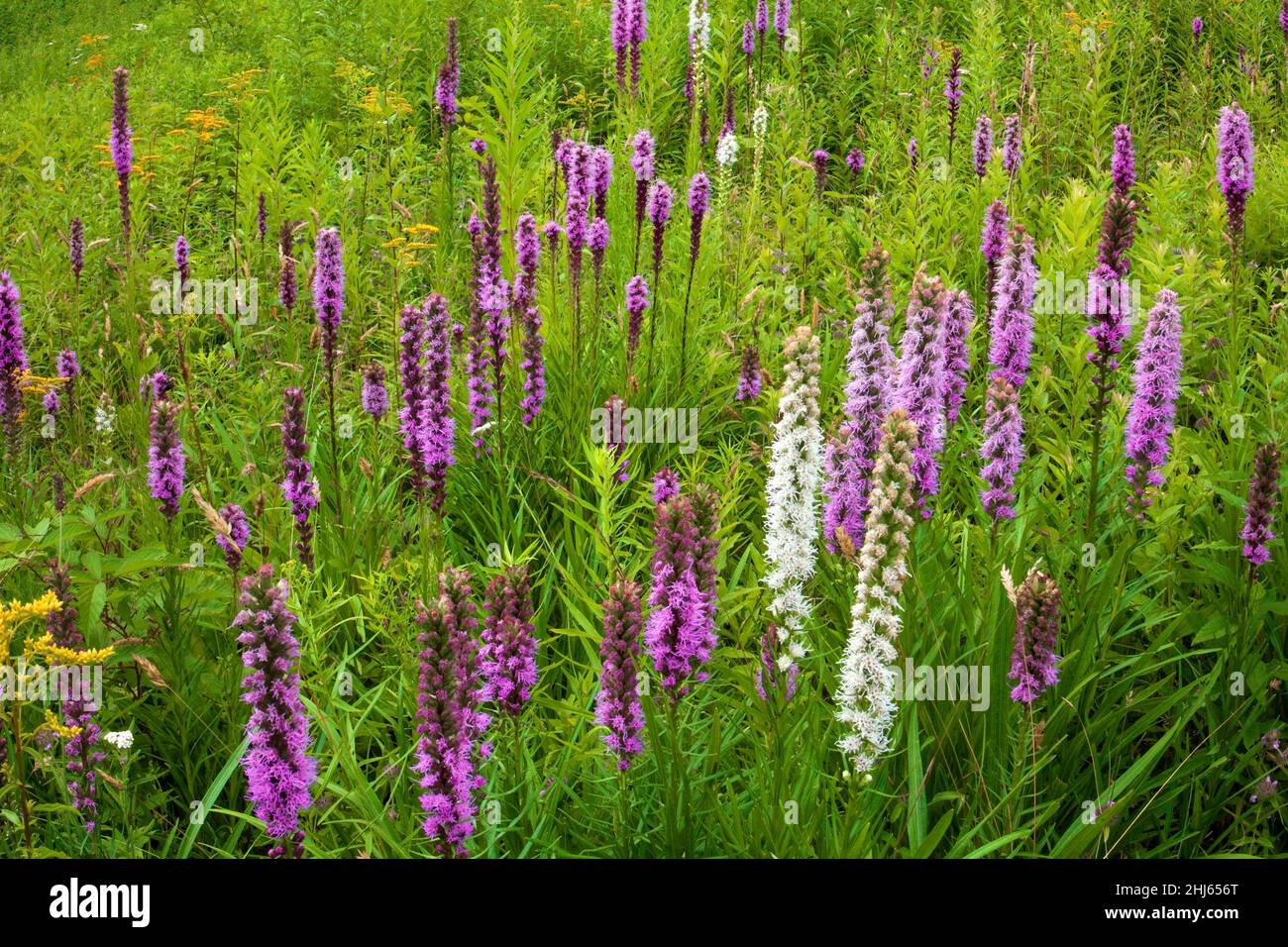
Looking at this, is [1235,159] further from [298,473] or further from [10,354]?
[10,354]

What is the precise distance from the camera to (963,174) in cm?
809

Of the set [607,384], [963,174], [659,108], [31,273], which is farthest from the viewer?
[659,108]

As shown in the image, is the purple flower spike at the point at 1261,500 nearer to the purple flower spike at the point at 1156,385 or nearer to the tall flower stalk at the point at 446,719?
the purple flower spike at the point at 1156,385

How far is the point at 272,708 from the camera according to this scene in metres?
2.37

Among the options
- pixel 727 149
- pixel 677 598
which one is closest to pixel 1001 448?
pixel 677 598

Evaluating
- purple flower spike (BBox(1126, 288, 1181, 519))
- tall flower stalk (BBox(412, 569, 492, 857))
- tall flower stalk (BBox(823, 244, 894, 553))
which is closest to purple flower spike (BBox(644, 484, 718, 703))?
tall flower stalk (BBox(412, 569, 492, 857))

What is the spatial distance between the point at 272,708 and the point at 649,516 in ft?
8.19

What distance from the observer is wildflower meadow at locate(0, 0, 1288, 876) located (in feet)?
8.92

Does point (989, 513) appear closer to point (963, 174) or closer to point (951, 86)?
point (951, 86)

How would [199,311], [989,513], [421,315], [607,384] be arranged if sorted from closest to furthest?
[989,513] < [421,315] < [607,384] < [199,311]

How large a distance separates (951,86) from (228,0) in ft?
29.8

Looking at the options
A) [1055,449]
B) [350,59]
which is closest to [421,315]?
[1055,449]

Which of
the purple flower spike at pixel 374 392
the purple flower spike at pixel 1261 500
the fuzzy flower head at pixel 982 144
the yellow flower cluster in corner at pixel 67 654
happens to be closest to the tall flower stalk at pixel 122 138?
the purple flower spike at pixel 374 392

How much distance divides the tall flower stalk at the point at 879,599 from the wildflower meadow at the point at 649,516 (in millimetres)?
11
